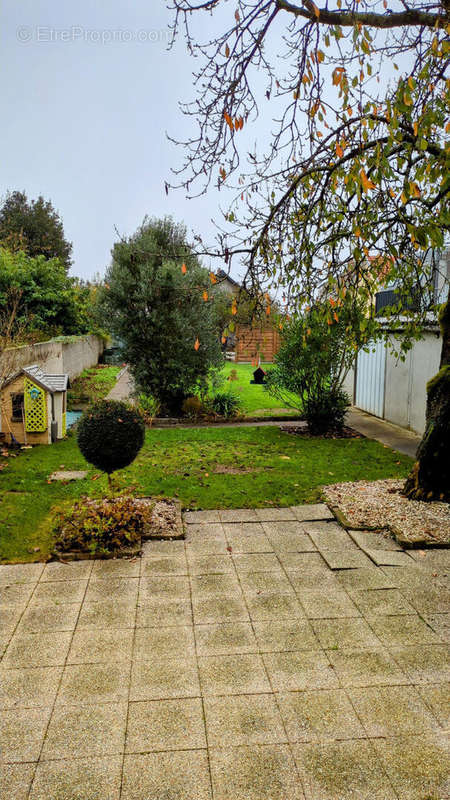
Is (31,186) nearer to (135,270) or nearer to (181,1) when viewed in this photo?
(135,270)

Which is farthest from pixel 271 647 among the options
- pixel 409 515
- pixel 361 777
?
pixel 409 515

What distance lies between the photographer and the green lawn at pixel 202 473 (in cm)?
657

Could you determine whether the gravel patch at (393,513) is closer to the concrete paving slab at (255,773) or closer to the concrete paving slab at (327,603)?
the concrete paving slab at (327,603)

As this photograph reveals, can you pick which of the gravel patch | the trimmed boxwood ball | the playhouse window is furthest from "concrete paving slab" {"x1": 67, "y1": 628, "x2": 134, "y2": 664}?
the playhouse window

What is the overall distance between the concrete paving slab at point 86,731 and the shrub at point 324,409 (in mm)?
9318

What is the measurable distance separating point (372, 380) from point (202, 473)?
7.35m

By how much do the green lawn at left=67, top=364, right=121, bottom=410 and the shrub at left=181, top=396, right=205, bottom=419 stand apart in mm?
2248

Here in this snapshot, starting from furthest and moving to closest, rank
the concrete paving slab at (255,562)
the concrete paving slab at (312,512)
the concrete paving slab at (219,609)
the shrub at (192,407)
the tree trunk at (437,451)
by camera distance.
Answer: the shrub at (192,407), the tree trunk at (437,451), the concrete paving slab at (312,512), the concrete paving slab at (255,562), the concrete paving slab at (219,609)

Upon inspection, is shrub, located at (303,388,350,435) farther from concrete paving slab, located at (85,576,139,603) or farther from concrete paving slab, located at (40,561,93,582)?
concrete paving slab, located at (85,576,139,603)

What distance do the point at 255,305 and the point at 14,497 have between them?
426 centimetres

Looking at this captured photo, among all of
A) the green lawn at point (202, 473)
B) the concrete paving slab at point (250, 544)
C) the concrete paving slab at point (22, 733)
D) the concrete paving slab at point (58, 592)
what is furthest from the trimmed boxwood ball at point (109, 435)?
the concrete paving slab at point (22, 733)

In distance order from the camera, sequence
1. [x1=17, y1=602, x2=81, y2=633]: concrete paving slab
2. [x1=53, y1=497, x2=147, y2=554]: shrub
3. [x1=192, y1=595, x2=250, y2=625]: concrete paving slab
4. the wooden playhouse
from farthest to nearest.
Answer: the wooden playhouse → [x1=53, y1=497, x2=147, y2=554]: shrub → [x1=192, y1=595, x2=250, y2=625]: concrete paving slab → [x1=17, y1=602, x2=81, y2=633]: concrete paving slab

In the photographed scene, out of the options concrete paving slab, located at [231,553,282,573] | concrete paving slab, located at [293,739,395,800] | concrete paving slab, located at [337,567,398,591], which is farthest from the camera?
concrete paving slab, located at [231,553,282,573]

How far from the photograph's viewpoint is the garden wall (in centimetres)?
1186
